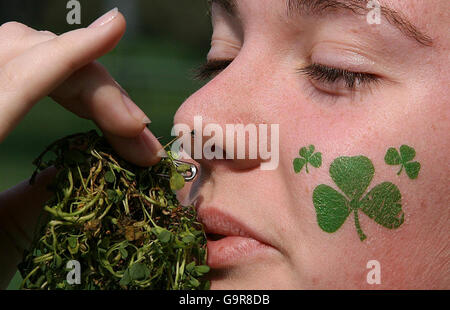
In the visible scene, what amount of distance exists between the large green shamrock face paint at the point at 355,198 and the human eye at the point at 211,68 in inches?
23.9

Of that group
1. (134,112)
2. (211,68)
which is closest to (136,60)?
(211,68)

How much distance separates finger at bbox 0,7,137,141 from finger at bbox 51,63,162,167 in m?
0.02

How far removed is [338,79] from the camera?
154cm

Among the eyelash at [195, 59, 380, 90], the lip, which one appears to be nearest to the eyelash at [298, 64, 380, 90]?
the eyelash at [195, 59, 380, 90]

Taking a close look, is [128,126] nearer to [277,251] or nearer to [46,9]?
[277,251]

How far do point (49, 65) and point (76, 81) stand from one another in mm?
90

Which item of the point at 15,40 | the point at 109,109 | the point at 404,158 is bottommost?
the point at 404,158

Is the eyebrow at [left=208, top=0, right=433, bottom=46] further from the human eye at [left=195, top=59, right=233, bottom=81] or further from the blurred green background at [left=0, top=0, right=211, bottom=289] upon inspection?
the blurred green background at [left=0, top=0, right=211, bottom=289]

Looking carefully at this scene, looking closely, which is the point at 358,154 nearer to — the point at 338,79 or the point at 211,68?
the point at 338,79

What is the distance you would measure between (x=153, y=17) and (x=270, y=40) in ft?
50.3

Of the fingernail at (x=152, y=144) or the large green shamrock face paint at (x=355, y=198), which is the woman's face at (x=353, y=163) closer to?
the large green shamrock face paint at (x=355, y=198)

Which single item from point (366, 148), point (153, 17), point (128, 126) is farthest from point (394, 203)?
point (153, 17)

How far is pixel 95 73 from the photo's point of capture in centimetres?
146

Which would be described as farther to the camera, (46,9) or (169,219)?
(46,9)
